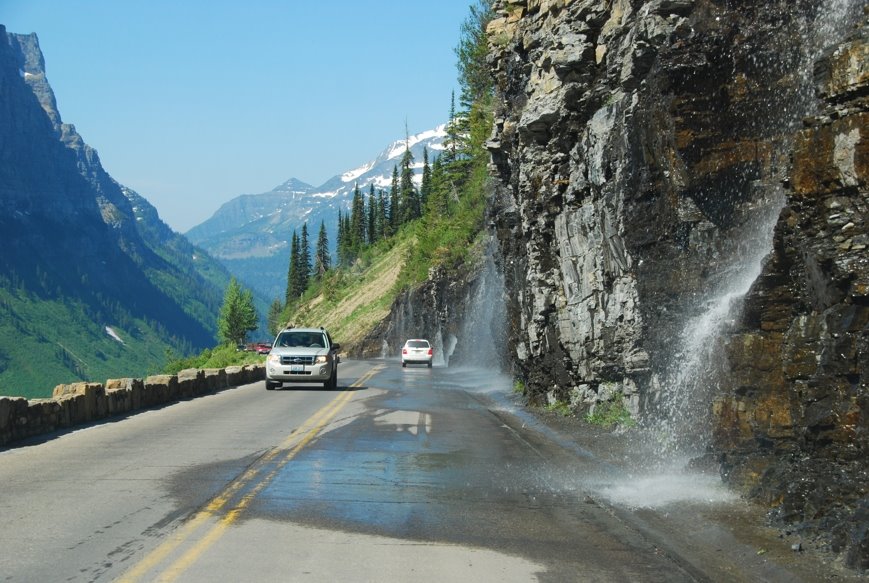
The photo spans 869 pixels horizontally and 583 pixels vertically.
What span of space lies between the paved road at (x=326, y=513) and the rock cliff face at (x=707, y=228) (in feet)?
5.78

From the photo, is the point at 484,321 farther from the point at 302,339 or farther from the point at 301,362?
the point at 301,362

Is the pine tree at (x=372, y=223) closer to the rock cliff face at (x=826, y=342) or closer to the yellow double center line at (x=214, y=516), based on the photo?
the yellow double center line at (x=214, y=516)

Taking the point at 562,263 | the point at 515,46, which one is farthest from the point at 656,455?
the point at 515,46

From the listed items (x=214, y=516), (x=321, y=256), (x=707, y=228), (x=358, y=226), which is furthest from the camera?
(x=321, y=256)

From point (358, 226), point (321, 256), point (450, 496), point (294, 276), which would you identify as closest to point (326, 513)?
point (450, 496)

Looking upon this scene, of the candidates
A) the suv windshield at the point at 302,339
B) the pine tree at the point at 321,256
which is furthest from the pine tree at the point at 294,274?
the suv windshield at the point at 302,339

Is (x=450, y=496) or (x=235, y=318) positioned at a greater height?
(x=235, y=318)

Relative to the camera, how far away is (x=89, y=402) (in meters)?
18.6

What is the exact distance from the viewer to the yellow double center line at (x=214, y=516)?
6.96m

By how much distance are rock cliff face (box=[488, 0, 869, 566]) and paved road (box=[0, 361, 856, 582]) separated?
5.78 ft

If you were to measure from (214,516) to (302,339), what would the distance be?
2113 centimetres

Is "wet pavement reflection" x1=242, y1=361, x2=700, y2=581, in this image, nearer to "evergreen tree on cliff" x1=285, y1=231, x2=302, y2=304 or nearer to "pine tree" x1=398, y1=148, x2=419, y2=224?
"pine tree" x1=398, y1=148, x2=419, y2=224

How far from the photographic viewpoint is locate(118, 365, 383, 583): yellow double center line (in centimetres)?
696

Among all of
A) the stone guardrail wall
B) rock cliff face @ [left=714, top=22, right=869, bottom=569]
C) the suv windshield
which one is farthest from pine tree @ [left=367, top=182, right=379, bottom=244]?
rock cliff face @ [left=714, top=22, right=869, bottom=569]
